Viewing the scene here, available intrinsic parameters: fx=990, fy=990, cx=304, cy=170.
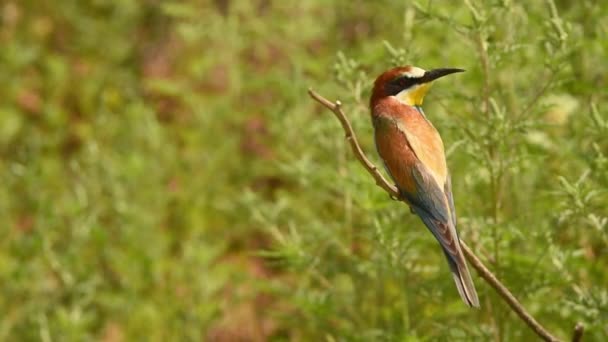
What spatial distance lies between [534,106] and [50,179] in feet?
11.8

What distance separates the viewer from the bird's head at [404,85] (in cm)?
200

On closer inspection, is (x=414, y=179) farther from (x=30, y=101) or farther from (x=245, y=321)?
(x=30, y=101)

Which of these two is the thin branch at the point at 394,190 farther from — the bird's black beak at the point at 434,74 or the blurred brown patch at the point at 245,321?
the blurred brown patch at the point at 245,321

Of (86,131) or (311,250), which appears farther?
(86,131)

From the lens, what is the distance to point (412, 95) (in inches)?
82.7

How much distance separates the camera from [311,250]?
11.8 feet

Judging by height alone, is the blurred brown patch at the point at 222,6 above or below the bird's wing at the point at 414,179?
below

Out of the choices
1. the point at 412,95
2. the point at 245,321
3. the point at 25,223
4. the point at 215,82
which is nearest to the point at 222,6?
the point at 215,82

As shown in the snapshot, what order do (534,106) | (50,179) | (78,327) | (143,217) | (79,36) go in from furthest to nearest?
1. (79,36)
2. (50,179)
3. (143,217)
4. (78,327)
5. (534,106)

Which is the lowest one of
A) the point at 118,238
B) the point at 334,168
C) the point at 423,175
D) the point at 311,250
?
the point at 118,238

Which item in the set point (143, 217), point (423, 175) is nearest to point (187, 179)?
point (143, 217)

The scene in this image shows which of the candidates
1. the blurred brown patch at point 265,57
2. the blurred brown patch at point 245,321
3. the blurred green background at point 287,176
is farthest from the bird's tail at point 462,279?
the blurred brown patch at point 265,57

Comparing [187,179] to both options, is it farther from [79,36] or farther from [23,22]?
[23,22]

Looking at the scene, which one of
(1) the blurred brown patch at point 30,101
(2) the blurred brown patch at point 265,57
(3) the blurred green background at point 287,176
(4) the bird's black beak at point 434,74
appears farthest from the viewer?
(1) the blurred brown patch at point 30,101
